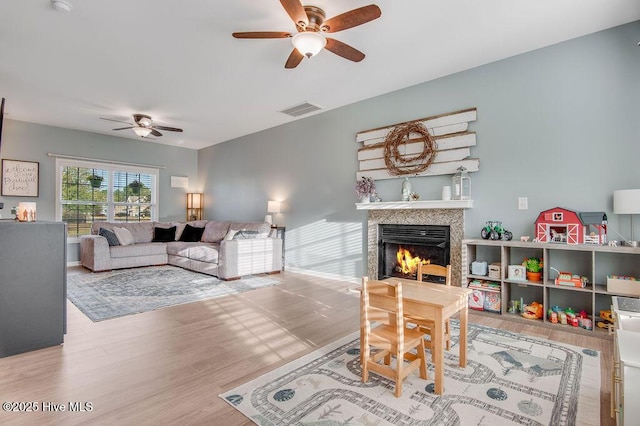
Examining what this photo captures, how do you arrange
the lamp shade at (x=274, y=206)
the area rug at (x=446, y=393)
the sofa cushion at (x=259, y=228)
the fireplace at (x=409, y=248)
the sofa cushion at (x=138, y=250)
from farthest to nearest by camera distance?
the lamp shade at (x=274, y=206) → the sofa cushion at (x=138, y=250) → the sofa cushion at (x=259, y=228) → the fireplace at (x=409, y=248) → the area rug at (x=446, y=393)

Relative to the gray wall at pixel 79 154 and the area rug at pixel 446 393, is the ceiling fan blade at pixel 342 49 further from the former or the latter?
the gray wall at pixel 79 154

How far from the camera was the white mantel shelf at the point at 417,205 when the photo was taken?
3.85m

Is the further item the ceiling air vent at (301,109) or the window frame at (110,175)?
the window frame at (110,175)

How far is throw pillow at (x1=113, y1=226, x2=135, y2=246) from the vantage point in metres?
6.14

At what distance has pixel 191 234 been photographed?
709 cm

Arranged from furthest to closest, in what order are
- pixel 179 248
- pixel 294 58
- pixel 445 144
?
pixel 179 248 → pixel 445 144 → pixel 294 58

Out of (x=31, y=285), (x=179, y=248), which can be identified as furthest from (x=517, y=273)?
(x=179, y=248)

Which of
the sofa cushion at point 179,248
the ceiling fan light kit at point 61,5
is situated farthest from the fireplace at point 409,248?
the ceiling fan light kit at point 61,5

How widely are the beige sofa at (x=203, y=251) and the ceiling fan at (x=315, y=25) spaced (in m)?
3.35

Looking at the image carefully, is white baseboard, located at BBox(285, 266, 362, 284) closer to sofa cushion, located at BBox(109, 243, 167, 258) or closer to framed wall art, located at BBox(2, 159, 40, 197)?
sofa cushion, located at BBox(109, 243, 167, 258)

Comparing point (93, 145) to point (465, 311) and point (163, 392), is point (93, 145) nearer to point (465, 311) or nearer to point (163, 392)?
point (163, 392)

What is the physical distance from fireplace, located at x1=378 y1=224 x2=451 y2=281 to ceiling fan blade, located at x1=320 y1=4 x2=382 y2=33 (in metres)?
2.69

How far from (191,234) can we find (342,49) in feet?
18.2

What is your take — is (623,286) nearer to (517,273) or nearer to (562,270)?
(562,270)
